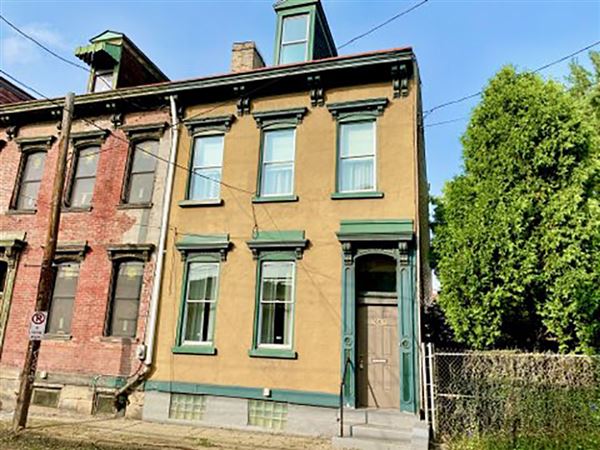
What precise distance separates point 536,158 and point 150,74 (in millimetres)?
12788

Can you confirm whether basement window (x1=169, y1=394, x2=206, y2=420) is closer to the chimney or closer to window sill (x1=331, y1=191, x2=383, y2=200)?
window sill (x1=331, y1=191, x2=383, y2=200)

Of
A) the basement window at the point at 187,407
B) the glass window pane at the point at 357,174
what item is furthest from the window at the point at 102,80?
the basement window at the point at 187,407

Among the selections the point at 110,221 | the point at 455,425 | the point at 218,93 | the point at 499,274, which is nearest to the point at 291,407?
the point at 455,425

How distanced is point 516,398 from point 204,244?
7.39 metres

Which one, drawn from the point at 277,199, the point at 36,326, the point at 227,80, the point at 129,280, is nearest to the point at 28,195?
the point at 129,280

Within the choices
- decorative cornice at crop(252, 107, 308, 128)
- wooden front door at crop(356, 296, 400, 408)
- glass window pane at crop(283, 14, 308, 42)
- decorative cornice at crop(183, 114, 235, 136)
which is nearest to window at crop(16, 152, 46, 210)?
decorative cornice at crop(183, 114, 235, 136)

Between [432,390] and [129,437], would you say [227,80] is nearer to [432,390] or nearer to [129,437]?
[129,437]

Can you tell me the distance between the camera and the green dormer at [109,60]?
1384 cm

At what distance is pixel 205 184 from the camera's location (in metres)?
11.6

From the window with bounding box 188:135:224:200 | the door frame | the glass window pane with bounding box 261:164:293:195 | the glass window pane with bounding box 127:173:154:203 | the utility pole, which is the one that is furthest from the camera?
the glass window pane with bounding box 127:173:154:203

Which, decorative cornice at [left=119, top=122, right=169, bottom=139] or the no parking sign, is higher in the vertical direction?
decorative cornice at [left=119, top=122, right=169, bottom=139]

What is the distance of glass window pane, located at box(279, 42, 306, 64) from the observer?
12391 mm

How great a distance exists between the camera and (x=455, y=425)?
809 cm

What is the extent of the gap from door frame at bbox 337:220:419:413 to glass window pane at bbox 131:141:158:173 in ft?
19.4
